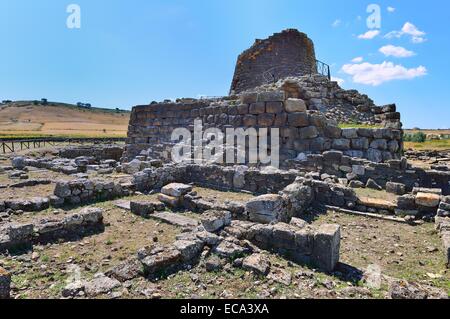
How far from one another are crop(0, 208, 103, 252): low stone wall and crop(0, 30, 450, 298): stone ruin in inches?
0.8

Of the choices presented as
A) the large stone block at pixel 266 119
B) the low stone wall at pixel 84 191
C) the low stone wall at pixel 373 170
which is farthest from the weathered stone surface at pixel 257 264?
the large stone block at pixel 266 119

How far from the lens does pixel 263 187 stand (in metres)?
10.5

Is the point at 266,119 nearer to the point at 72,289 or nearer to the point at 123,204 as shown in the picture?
the point at 123,204

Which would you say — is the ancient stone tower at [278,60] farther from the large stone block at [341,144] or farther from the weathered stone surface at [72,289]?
the weathered stone surface at [72,289]

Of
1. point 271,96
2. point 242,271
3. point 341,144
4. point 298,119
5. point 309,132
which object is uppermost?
point 271,96

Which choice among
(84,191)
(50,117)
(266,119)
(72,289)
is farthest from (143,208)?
(50,117)

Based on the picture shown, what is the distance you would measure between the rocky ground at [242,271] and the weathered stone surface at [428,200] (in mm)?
561

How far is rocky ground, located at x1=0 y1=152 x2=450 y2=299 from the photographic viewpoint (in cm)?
442

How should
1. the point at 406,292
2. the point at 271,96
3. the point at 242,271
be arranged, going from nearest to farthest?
the point at 406,292 → the point at 242,271 → the point at 271,96

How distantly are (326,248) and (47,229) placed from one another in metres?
5.62

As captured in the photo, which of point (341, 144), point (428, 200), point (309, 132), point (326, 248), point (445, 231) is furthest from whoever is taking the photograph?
point (309, 132)

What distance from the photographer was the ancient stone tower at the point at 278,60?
24.5m

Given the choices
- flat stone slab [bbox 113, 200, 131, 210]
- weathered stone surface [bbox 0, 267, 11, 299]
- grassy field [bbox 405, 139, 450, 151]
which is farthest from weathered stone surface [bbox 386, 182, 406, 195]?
grassy field [bbox 405, 139, 450, 151]

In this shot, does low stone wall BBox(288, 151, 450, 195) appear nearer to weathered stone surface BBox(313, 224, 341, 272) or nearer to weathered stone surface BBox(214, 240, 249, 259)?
weathered stone surface BBox(313, 224, 341, 272)
